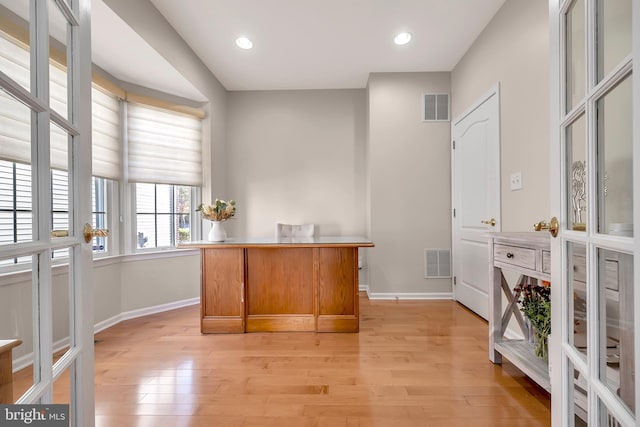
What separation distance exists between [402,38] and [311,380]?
3092 millimetres

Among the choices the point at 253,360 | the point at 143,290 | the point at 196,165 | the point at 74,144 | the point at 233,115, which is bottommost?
the point at 253,360

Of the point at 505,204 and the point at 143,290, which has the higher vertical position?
the point at 505,204

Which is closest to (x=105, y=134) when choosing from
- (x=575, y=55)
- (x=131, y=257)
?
(x=131, y=257)

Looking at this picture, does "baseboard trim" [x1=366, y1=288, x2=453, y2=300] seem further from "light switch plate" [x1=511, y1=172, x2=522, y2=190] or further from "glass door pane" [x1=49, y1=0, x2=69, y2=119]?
"glass door pane" [x1=49, y1=0, x2=69, y2=119]

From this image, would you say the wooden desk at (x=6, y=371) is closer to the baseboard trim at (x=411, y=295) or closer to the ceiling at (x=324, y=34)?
the ceiling at (x=324, y=34)

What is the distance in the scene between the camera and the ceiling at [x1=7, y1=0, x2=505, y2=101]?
8.58ft

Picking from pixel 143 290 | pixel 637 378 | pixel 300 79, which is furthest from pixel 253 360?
pixel 300 79

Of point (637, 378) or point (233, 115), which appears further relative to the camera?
point (233, 115)

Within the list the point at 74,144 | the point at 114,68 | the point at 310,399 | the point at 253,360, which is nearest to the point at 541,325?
the point at 310,399

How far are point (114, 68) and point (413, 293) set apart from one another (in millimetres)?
3939

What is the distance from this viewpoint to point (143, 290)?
10.9 ft

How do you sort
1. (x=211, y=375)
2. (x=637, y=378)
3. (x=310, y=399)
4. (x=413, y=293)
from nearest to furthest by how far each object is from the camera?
1. (x=637, y=378)
2. (x=310, y=399)
3. (x=211, y=375)
4. (x=413, y=293)

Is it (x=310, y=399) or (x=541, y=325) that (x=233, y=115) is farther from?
(x=541, y=325)

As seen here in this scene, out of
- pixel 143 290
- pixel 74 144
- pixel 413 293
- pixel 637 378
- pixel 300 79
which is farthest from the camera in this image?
pixel 300 79
